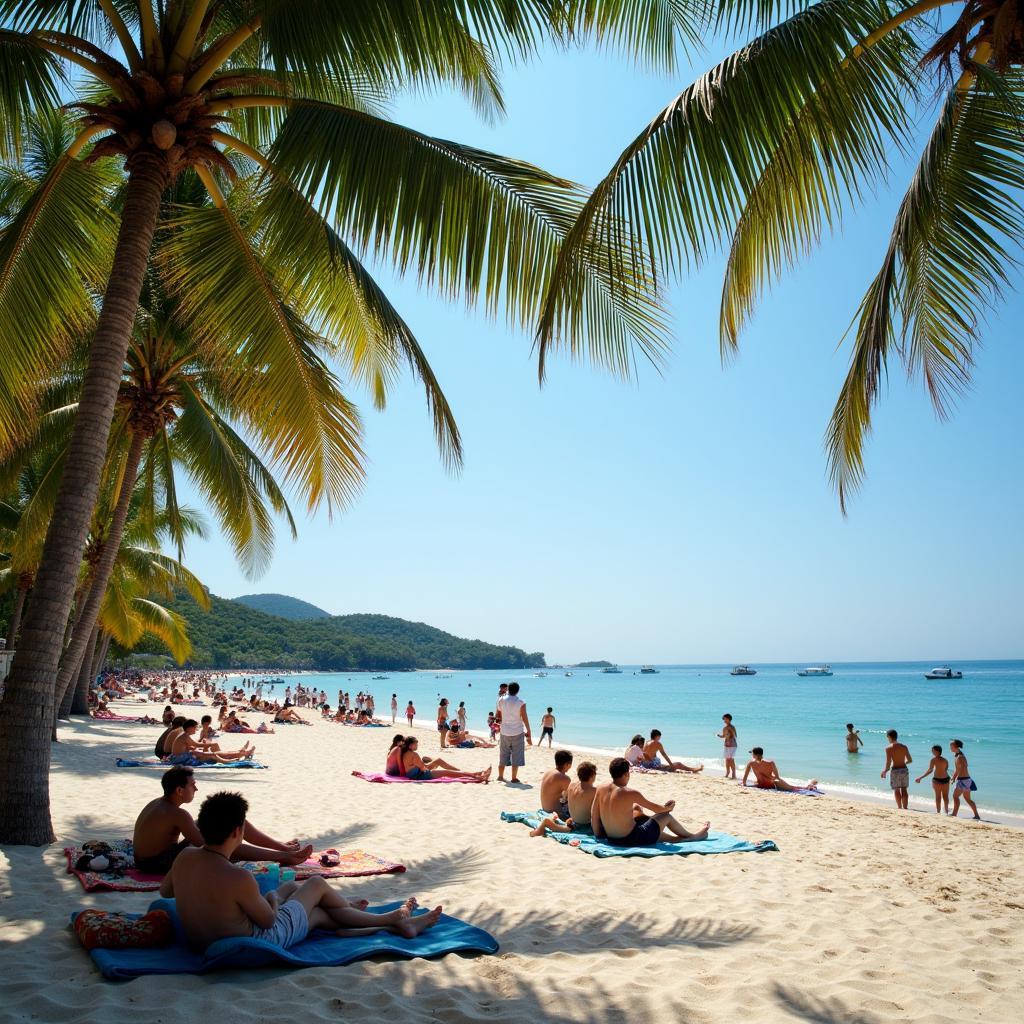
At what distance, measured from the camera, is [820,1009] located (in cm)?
341

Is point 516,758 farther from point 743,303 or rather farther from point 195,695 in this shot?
point 195,695

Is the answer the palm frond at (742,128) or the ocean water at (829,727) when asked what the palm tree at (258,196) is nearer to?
the palm frond at (742,128)

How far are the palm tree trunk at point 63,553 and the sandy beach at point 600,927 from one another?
0.37 meters

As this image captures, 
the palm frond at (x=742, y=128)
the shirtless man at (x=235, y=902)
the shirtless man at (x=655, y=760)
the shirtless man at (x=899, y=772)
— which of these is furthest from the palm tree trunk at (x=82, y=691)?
the palm frond at (x=742, y=128)

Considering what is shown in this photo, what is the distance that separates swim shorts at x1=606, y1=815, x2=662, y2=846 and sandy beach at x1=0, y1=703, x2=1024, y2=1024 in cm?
38

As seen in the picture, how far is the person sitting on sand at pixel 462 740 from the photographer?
1934 cm

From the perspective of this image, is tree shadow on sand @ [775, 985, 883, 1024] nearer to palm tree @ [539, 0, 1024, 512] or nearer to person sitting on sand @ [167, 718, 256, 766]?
palm tree @ [539, 0, 1024, 512]

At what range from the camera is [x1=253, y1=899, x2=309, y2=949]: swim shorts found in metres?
3.67

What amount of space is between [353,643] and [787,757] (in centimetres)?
10469

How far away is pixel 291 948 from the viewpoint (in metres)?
3.75

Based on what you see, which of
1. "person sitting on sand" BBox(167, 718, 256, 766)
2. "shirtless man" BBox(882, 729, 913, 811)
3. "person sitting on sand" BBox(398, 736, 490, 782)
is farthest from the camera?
"shirtless man" BBox(882, 729, 913, 811)

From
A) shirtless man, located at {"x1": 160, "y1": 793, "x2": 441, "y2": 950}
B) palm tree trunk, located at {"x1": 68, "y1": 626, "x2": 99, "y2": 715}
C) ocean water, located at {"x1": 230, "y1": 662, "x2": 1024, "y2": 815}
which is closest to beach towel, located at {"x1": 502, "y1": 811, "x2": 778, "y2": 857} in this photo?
shirtless man, located at {"x1": 160, "y1": 793, "x2": 441, "y2": 950}

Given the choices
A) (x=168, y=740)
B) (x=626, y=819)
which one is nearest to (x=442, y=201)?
(x=626, y=819)

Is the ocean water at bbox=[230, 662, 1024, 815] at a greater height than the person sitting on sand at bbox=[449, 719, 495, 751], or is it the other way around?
the person sitting on sand at bbox=[449, 719, 495, 751]
